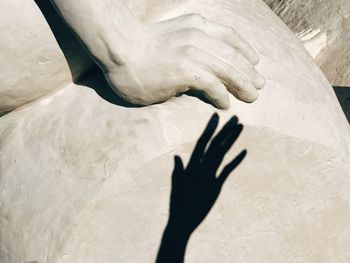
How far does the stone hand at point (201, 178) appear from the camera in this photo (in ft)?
5.11

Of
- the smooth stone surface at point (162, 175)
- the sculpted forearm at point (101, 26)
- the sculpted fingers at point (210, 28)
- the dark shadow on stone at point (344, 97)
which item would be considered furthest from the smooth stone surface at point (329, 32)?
the sculpted forearm at point (101, 26)

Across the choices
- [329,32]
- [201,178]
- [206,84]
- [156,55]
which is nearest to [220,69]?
[206,84]

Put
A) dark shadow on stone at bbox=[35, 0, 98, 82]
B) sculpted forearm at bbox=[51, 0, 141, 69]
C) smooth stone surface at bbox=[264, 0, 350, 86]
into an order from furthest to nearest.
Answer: smooth stone surface at bbox=[264, 0, 350, 86]
dark shadow on stone at bbox=[35, 0, 98, 82]
sculpted forearm at bbox=[51, 0, 141, 69]

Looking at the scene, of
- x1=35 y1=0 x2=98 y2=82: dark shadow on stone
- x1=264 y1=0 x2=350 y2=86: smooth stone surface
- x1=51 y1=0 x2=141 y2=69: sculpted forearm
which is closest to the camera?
x1=51 y1=0 x2=141 y2=69: sculpted forearm

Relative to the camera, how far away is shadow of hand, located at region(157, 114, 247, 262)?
156 cm

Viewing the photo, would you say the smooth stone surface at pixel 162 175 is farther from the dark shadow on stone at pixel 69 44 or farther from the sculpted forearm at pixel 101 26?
the sculpted forearm at pixel 101 26

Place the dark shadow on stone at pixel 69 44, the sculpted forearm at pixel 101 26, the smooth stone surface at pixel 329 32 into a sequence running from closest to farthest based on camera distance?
the sculpted forearm at pixel 101 26 → the dark shadow on stone at pixel 69 44 → the smooth stone surface at pixel 329 32

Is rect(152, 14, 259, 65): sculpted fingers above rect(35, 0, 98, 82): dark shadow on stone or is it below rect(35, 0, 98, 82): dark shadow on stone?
above

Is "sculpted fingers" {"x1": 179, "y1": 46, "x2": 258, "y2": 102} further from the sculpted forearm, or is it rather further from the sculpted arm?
the sculpted forearm

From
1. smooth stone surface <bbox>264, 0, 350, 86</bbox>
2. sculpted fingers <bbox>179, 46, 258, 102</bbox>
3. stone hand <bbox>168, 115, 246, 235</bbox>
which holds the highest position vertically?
sculpted fingers <bbox>179, 46, 258, 102</bbox>

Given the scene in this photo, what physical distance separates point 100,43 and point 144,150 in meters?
0.26

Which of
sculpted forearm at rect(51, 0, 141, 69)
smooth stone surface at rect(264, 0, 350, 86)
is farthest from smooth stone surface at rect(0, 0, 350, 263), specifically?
smooth stone surface at rect(264, 0, 350, 86)

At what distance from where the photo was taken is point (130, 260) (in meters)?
1.59

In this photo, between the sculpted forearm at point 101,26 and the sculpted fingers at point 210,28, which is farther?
the sculpted fingers at point 210,28
